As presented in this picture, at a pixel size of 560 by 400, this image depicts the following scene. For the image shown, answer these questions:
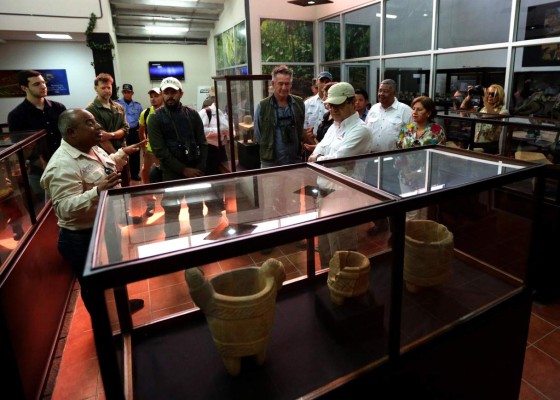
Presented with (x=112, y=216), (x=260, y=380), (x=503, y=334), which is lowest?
(x=503, y=334)

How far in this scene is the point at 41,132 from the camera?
3023mm

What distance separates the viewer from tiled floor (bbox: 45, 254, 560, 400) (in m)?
2.00

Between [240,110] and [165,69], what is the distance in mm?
8960

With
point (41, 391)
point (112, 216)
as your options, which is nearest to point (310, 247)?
point (112, 216)

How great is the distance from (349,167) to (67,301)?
7.90ft

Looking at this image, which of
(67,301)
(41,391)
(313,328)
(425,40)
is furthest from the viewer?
(425,40)

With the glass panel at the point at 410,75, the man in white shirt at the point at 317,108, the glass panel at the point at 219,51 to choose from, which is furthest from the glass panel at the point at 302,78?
the glass panel at the point at 219,51

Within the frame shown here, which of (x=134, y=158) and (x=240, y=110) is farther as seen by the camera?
(x=134, y=158)

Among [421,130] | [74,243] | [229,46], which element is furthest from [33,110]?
[229,46]

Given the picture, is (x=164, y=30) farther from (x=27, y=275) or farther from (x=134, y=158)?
(x=27, y=275)

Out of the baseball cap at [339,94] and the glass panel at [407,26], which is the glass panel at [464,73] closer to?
the glass panel at [407,26]

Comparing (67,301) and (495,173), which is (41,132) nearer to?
(67,301)

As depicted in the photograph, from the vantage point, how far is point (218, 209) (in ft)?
4.41

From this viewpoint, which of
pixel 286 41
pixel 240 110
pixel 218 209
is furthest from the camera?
pixel 286 41
